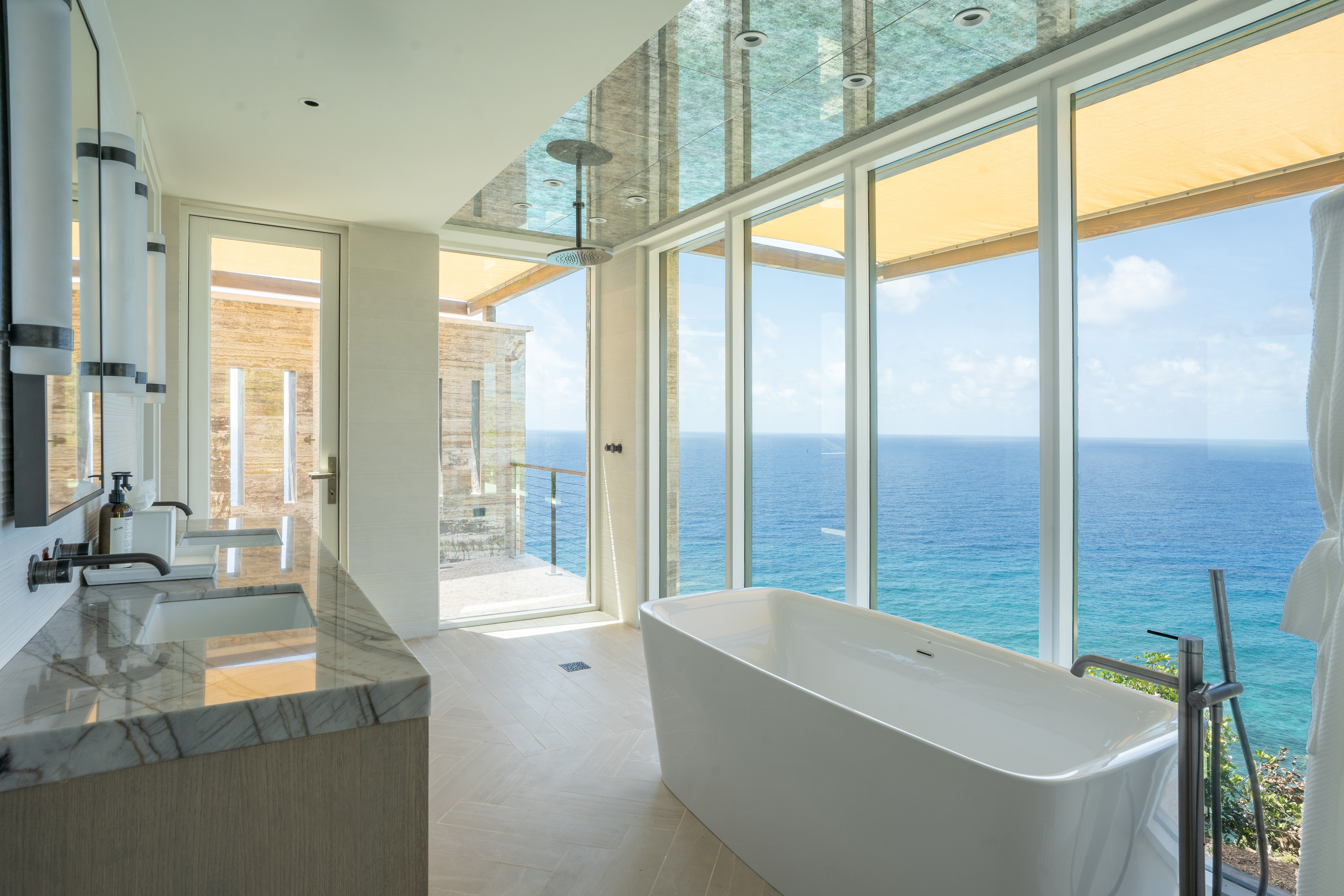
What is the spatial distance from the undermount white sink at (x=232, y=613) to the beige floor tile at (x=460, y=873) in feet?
3.12

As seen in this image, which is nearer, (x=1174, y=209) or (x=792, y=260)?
(x=1174, y=209)

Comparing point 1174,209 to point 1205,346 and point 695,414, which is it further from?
point 695,414

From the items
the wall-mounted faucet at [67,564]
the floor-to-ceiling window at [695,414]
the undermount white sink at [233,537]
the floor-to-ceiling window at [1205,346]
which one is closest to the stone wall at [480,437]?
the floor-to-ceiling window at [695,414]

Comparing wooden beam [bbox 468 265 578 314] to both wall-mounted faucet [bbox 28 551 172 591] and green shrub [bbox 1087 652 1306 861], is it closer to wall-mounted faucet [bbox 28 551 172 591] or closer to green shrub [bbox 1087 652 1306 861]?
wall-mounted faucet [bbox 28 551 172 591]

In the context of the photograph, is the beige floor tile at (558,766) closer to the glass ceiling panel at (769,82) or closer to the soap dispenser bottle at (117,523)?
the soap dispenser bottle at (117,523)

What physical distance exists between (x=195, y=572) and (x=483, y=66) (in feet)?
5.85

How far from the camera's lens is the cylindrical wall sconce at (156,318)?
250 cm

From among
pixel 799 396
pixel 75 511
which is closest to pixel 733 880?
pixel 75 511

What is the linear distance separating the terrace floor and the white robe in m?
4.42

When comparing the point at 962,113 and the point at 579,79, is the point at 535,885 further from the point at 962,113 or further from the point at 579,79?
the point at 962,113

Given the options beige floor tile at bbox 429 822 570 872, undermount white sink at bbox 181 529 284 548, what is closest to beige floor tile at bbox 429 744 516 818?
beige floor tile at bbox 429 822 570 872

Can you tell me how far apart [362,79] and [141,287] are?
3.24ft

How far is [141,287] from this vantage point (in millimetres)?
2248

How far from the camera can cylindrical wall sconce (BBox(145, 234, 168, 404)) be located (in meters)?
2.50
